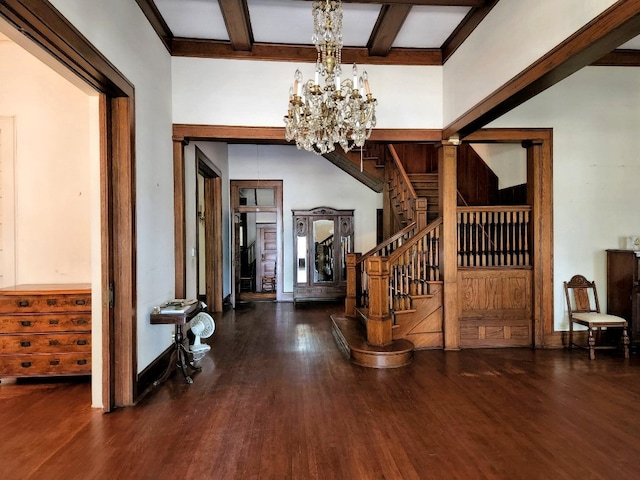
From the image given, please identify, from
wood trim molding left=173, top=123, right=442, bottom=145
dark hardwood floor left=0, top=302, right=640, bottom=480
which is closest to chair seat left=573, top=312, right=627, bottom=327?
dark hardwood floor left=0, top=302, right=640, bottom=480

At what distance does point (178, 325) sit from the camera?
143 inches

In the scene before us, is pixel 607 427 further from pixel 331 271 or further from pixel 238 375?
pixel 331 271

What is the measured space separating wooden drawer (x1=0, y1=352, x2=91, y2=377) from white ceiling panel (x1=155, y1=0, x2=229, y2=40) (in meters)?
3.56

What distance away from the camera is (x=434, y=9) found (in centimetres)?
368

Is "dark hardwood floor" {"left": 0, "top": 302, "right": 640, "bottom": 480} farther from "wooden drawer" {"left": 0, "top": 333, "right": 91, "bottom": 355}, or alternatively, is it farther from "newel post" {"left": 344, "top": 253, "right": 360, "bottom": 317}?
"newel post" {"left": 344, "top": 253, "right": 360, "bottom": 317}

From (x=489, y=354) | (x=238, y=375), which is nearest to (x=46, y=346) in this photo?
(x=238, y=375)

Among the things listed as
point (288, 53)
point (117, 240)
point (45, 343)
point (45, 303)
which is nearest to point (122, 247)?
point (117, 240)

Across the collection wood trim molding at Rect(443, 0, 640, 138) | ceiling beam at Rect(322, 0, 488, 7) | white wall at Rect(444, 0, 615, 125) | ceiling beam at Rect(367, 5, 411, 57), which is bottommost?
wood trim molding at Rect(443, 0, 640, 138)

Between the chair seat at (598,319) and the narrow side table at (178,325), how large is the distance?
15.0 ft

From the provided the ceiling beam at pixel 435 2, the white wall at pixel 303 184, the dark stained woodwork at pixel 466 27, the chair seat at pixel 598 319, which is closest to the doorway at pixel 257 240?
the white wall at pixel 303 184

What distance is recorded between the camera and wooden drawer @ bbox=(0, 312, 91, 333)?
3428mm

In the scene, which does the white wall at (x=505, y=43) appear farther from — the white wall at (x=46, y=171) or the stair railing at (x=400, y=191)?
the white wall at (x=46, y=171)

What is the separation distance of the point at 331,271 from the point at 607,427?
19.3 ft

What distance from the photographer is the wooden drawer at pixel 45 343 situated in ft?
11.3
